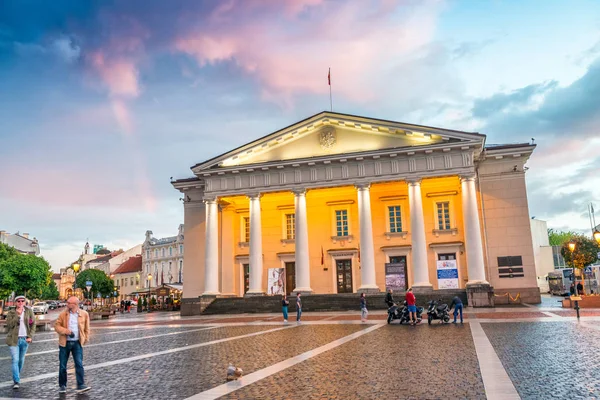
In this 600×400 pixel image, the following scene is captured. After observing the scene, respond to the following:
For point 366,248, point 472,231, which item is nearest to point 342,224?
point 366,248

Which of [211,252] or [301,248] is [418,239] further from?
[211,252]

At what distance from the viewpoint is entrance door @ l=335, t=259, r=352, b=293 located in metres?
37.8

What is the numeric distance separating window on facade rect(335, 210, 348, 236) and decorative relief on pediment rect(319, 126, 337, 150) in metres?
5.71

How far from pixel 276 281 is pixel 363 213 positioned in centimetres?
863

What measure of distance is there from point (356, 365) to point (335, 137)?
26.9 metres

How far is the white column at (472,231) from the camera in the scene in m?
31.8

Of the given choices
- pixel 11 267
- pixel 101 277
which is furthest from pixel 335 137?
pixel 101 277

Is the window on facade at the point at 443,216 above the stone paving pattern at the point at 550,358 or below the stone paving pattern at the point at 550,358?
above

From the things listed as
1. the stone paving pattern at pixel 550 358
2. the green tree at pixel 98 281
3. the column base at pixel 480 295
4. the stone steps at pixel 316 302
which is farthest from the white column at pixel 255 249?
the green tree at pixel 98 281

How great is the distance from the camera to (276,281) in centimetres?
3706

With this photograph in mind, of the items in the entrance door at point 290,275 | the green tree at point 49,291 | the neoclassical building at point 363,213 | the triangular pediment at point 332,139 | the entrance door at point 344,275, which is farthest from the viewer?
the green tree at point 49,291

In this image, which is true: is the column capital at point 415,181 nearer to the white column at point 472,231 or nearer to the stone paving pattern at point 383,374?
the white column at point 472,231

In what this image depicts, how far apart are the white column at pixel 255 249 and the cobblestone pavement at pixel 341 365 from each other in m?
17.8

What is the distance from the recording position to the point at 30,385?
947 centimetres
